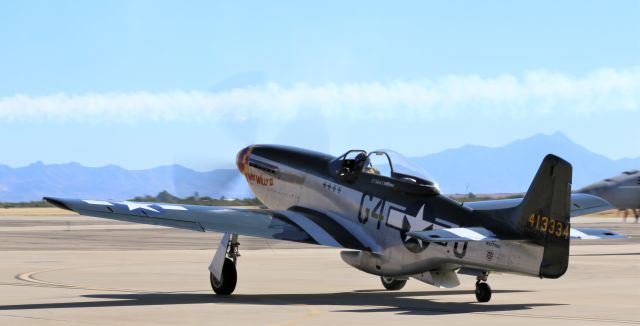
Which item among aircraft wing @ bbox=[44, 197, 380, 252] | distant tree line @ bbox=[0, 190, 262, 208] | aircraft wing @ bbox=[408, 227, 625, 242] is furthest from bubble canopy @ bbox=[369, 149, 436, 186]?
distant tree line @ bbox=[0, 190, 262, 208]

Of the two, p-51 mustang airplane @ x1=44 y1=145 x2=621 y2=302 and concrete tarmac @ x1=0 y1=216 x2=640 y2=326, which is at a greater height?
p-51 mustang airplane @ x1=44 y1=145 x2=621 y2=302

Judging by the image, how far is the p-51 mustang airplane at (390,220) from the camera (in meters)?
18.1

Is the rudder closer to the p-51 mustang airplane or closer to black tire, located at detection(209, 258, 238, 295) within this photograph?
the p-51 mustang airplane

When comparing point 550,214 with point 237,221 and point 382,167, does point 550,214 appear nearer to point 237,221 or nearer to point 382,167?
point 382,167

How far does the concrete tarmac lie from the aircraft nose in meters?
2.34

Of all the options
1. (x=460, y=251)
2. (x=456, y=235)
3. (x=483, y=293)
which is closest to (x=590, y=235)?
(x=483, y=293)

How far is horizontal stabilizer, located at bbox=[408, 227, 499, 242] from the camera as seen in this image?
17688mm

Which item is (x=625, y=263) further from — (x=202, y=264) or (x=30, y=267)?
(x=30, y=267)

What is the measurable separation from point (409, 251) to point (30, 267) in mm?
11811

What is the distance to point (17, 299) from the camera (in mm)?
19625

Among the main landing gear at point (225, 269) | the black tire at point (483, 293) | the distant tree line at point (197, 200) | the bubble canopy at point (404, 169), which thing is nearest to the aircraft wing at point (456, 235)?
the black tire at point (483, 293)

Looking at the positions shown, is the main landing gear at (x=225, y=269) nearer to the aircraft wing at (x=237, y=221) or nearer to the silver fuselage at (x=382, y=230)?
the aircraft wing at (x=237, y=221)

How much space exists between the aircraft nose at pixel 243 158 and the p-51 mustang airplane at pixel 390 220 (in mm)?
1046

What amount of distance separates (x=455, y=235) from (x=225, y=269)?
4.93 meters
